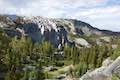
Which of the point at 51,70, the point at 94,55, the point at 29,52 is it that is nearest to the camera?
the point at 51,70

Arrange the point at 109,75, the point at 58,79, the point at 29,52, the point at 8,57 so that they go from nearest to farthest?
the point at 109,75, the point at 8,57, the point at 58,79, the point at 29,52

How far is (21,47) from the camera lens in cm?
17425

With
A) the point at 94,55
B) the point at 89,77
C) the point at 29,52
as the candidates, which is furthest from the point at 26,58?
the point at 89,77

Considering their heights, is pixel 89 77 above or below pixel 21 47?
above

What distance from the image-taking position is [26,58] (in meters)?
181

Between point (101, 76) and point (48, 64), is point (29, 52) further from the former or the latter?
point (101, 76)

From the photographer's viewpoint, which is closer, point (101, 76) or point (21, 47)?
point (101, 76)

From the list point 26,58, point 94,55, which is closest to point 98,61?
point 94,55

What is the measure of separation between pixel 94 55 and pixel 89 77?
129 m

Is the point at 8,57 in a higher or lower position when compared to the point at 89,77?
lower

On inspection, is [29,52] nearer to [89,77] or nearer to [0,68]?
[0,68]

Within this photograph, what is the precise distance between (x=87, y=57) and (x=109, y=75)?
450ft

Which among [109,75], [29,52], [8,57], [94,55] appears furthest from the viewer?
[29,52]

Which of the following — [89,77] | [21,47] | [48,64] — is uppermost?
[89,77]
